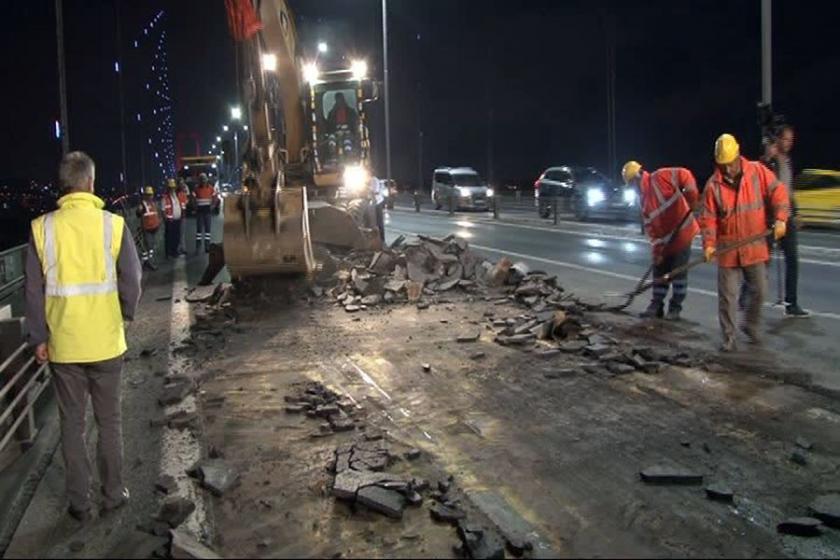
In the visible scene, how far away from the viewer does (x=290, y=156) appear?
605 inches

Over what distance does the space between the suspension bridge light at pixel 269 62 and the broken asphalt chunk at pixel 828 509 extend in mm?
9702

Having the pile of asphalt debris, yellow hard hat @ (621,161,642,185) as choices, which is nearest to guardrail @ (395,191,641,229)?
yellow hard hat @ (621,161,642,185)

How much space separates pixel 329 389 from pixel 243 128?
6213 millimetres

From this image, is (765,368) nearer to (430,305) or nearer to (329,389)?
(329,389)

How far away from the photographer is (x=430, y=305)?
1199 centimetres

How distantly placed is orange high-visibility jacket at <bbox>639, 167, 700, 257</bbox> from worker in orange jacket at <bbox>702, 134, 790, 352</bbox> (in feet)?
5.79

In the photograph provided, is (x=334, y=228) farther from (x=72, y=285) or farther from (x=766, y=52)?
(x=72, y=285)

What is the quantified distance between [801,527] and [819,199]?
20628mm

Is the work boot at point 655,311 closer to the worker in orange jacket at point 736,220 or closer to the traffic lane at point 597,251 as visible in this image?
the worker in orange jacket at point 736,220

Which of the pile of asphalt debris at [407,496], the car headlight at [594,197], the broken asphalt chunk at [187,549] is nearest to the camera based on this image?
the broken asphalt chunk at [187,549]

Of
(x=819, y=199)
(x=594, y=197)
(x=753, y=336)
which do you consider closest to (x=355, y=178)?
(x=753, y=336)

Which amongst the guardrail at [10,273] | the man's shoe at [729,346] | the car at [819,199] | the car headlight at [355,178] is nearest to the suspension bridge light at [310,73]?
the car headlight at [355,178]

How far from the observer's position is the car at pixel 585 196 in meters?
28.0


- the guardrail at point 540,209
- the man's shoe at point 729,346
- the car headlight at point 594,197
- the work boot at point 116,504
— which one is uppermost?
the car headlight at point 594,197
